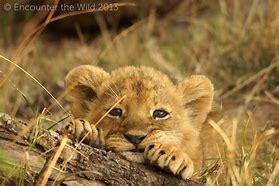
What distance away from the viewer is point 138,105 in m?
4.50

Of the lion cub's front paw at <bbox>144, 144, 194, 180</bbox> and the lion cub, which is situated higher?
the lion cub

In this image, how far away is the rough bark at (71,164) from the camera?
3537 mm

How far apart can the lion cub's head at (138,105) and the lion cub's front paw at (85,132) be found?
0.07m

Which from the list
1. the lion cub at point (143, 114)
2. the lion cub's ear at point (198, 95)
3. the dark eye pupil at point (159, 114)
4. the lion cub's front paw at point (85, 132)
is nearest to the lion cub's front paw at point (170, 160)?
the lion cub at point (143, 114)

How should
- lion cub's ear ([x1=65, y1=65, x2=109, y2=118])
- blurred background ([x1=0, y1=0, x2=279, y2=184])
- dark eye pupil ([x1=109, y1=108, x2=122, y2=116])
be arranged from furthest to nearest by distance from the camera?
blurred background ([x1=0, y1=0, x2=279, y2=184]) → lion cub's ear ([x1=65, y1=65, x2=109, y2=118]) → dark eye pupil ([x1=109, y1=108, x2=122, y2=116])

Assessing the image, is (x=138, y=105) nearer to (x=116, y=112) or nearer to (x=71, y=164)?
(x=116, y=112)

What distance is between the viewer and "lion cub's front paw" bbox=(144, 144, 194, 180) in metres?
3.90

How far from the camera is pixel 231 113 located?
6270mm

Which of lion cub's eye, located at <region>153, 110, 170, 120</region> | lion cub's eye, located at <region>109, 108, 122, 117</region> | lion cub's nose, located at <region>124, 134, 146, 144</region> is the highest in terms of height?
lion cub's eye, located at <region>153, 110, 170, 120</region>

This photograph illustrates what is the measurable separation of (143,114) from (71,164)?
2.87 ft

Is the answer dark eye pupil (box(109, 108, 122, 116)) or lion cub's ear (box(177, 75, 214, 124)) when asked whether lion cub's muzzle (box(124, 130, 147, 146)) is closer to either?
dark eye pupil (box(109, 108, 122, 116))

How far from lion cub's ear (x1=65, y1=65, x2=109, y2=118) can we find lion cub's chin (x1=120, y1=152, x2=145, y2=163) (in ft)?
3.55

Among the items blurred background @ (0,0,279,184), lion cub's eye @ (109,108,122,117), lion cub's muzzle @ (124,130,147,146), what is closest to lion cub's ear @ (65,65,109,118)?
blurred background @ (0,0,279,184)

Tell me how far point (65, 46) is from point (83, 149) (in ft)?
20.5
